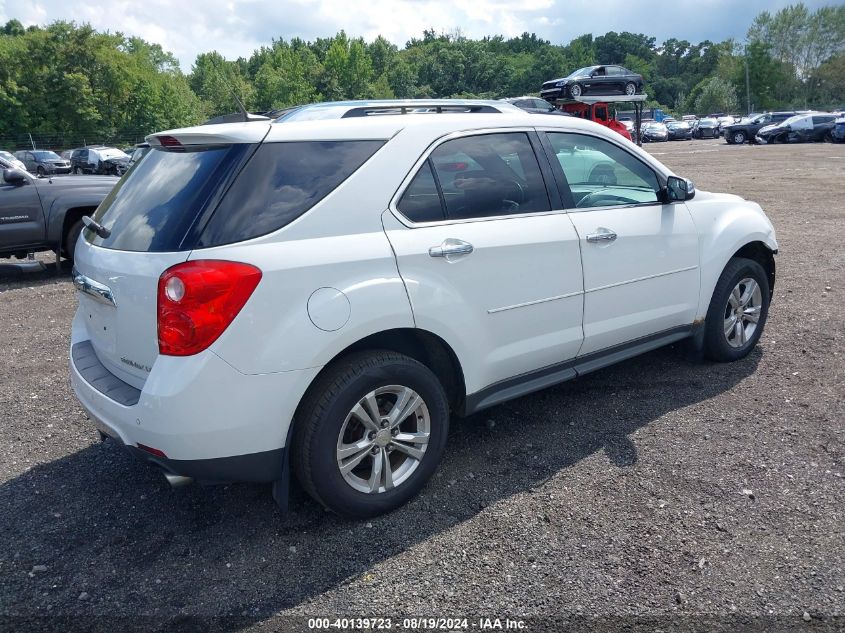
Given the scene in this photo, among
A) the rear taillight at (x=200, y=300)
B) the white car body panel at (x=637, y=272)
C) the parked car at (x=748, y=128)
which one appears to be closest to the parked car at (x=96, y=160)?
the parked car at (x=748, y=128)

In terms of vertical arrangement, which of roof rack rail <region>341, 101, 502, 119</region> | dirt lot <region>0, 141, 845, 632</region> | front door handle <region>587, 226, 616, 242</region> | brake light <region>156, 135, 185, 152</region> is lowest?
dirt lot <region>0, 141, 845, 632</region>

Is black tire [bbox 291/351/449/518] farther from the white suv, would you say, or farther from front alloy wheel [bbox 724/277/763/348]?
front alloy wheel [bbox 724/277/763/348]

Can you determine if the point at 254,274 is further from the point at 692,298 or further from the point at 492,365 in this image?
the point at 692,298

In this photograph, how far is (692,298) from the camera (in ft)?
15.4

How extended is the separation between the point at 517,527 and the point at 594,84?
81.6 ft

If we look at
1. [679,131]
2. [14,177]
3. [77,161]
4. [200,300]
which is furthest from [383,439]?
[679,131]

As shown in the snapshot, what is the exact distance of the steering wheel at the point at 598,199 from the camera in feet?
13.5

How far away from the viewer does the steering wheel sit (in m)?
4.12

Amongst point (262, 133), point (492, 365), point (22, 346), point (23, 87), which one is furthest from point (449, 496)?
point (23, 87)

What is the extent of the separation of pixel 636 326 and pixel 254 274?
2.51m

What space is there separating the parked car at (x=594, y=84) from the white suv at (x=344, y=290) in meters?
22.0

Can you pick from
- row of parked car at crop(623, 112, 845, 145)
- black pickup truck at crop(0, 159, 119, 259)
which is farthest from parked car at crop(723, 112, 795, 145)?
black pickup truck at crop(0, 159, 119, 259)

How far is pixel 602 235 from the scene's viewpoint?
405 cm

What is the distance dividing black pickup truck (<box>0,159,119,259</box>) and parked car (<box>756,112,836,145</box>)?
3881 centimetres
